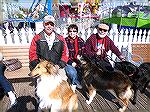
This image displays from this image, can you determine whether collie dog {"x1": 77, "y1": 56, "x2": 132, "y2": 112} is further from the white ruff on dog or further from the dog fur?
the white ruff on dog

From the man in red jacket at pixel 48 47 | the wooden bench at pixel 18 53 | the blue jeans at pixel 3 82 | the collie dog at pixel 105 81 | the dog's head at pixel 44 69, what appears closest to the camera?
the dog's head at pixel 44 69

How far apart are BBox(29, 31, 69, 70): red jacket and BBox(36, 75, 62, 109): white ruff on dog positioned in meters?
0.62

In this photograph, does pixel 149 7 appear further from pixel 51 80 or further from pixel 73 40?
pixel 51 80

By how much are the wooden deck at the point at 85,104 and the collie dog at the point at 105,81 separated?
0.19 meters

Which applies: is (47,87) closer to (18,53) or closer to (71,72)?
(71,72)

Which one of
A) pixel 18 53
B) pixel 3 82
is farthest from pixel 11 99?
pixel 18 53

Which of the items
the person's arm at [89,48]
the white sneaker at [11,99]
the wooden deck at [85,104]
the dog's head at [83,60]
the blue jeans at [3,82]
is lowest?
the wooden deck at [85,104]

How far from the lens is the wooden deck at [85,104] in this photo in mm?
4389

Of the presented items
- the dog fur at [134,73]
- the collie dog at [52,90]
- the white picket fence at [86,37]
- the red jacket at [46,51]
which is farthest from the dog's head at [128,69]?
the white picket fence at [86,37]

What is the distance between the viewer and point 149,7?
46.2ft

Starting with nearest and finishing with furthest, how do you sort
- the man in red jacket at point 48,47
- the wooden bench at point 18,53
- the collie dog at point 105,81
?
1. the man in red jacket at point 48,47
2. the collie dog at point 105,81
3. the wooden bench at point 18,53

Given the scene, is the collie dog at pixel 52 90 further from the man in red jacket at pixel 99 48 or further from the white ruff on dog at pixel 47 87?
the man in red jacket at pixel 99 48

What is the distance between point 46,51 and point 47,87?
0.88 m

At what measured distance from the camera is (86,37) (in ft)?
22.6
